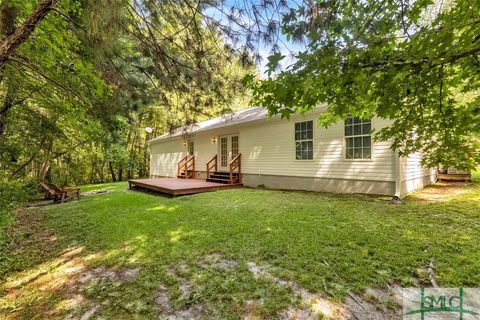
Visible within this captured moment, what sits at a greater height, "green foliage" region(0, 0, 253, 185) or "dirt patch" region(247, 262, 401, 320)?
"green foliage" region(0, 0, 253, 185)

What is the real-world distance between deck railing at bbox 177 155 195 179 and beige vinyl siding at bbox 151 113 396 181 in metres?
0.45

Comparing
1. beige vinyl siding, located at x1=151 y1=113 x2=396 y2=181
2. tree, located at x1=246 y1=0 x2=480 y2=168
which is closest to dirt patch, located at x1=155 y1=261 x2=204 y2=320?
tree, located at x1=246 y1=0 x2=480 y2=168

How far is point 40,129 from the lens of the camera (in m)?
5.95

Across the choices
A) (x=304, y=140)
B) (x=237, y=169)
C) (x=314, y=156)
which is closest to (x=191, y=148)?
(x=237, y=169)

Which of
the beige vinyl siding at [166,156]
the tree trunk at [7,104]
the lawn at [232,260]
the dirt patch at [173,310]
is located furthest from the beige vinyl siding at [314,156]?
the tree trunk at [7,104]

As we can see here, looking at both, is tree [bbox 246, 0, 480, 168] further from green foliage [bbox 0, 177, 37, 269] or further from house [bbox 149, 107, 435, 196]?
green foliage [bbox 0, 177, 37, 269]

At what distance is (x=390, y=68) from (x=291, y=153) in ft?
24.1

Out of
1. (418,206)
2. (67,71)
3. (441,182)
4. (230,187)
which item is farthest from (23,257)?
(441,182)

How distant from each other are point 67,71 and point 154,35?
71.8 inches

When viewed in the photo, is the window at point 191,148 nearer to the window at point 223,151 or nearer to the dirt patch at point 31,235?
the window at point 223,151

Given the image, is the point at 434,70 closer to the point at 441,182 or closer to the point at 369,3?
the point at 369,3

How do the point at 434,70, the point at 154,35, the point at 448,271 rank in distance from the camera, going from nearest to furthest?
the point at 434,70
the point at 448,271
the point at 154,35

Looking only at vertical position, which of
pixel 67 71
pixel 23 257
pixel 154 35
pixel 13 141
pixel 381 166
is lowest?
pixel 23 257
